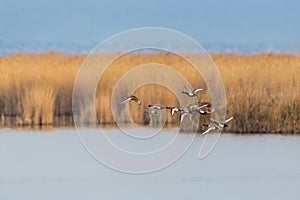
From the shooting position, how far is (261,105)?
29.2 feet

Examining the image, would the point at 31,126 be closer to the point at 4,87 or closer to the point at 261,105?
the point at 4,87

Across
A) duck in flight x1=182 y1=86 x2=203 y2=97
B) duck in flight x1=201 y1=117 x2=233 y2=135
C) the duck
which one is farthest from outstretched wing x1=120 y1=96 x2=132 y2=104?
duck in flight x1=201 y1=117 x2=233 y2=135

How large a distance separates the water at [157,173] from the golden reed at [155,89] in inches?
8.0

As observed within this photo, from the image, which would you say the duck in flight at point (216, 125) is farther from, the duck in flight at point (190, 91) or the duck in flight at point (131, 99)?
the duck in flight at point (131, 99)

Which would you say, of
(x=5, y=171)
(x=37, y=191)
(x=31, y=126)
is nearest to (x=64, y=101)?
(x=31, y=126)

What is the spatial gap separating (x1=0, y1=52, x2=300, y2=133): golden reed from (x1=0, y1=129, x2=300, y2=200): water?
20 centimetres

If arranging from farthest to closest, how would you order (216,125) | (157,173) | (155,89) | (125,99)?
(155,89) → (125,99) → (216,125) → (157,173)

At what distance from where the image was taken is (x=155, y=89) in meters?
9.38

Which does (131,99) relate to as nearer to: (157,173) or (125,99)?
(125,99)

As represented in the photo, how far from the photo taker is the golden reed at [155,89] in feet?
29.1

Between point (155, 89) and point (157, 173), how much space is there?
1469mm

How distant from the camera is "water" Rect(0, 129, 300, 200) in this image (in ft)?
23.6

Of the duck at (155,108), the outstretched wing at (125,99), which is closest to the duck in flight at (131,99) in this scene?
the outstretched wing at (125,99)

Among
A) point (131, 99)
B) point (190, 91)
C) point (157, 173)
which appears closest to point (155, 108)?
point (131, 99)
